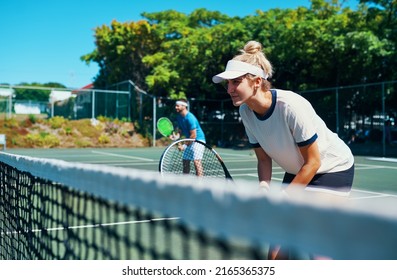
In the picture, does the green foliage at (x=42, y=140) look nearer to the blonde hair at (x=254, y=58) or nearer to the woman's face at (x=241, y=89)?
the blonde hair at (x=254, y=58)

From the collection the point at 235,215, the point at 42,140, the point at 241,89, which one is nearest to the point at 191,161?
the point at 241,89

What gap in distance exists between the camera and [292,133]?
225 centimetres

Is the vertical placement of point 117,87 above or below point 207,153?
above

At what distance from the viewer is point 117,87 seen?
24625 mm

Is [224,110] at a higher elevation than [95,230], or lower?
higher

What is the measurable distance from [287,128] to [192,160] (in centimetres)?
207

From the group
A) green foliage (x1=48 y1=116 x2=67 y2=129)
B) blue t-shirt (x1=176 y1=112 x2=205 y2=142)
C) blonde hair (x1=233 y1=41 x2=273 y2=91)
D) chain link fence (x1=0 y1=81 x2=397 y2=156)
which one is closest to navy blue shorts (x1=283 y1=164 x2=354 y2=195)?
blonde hair (x1=233 y1=41 x2=273 y2=91)

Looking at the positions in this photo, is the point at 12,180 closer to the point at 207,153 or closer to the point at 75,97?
the point at 207,153

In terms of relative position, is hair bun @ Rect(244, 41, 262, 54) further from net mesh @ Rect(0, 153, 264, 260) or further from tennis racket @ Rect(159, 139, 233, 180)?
tennis racket @ Rect(159, 139, 233, 180)

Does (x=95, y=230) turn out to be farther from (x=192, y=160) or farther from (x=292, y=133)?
(x=192, y=160)

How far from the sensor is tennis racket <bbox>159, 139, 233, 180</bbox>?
3680mm

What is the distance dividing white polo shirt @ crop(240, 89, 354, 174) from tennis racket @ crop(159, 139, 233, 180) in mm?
994

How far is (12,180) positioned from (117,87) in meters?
22.1
